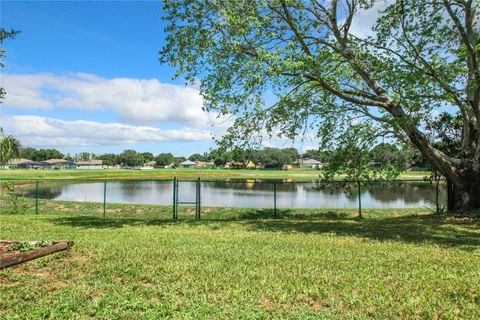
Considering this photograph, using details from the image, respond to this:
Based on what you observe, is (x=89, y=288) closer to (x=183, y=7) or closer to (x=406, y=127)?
(x=183, y=7)

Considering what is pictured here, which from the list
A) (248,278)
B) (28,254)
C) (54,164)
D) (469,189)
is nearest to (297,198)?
Result: (469,189)

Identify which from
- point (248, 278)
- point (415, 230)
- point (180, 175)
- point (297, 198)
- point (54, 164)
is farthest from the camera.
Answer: point (54, 164)

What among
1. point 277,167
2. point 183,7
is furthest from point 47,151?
point 183,7

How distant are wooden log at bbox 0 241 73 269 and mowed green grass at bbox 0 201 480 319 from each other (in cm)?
13

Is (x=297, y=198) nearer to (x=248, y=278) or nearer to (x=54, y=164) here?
(x=248, y=278)

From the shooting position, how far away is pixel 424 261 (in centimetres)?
631

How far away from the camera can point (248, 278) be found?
17.3 feet

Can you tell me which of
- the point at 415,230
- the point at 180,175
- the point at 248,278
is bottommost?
the point at 180,175

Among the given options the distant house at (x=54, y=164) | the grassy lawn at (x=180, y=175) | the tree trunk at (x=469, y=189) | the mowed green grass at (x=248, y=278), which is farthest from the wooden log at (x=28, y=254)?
the distant house at (x=54, y=164)

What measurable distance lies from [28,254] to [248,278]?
3.38 metres

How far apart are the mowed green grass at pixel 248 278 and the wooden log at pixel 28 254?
0.13 metres

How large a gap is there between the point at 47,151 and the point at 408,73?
17468cm

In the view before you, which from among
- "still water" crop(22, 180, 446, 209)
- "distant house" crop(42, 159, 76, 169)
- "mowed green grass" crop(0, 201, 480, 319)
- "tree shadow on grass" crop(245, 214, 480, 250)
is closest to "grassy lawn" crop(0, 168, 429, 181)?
"still water" crop(22, 180, 446, 209)

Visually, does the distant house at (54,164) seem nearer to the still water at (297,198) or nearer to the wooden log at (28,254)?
the still water at (297,198)
